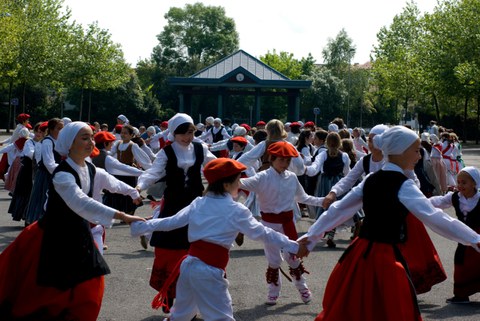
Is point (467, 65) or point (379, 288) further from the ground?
point (467, 65)

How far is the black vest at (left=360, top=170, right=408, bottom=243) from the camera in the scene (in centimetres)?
568

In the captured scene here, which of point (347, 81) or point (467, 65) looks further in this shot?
point (347, 81)

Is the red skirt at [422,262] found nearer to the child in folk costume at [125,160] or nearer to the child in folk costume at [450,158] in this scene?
the child in folk costume at [125,160]

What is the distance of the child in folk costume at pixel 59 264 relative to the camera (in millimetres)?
6184

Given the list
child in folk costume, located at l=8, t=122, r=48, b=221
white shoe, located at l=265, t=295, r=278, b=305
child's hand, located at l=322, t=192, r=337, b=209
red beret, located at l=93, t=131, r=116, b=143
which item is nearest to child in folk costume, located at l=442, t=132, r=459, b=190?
child in folk costume, located at l=8, t=122, r=48, b=221

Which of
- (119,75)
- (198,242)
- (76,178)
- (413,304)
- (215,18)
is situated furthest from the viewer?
(215,18)

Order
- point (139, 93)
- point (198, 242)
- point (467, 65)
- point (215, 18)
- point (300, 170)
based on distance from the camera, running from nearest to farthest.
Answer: point (198, 242) < point (300, 170) < point (467, 65) < point (139, 93) < point (215, 18)

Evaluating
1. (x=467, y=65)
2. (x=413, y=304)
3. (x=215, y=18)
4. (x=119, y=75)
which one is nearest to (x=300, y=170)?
(x=413, y=304)

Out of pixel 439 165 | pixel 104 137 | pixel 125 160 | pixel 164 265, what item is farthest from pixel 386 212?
pixel 439 165

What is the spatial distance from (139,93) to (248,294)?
2600 inches

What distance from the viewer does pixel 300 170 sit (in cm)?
1032

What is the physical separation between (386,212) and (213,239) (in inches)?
50.9

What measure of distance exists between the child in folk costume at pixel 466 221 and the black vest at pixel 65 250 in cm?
391

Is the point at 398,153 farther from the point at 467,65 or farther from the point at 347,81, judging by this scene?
the point at 347,81
